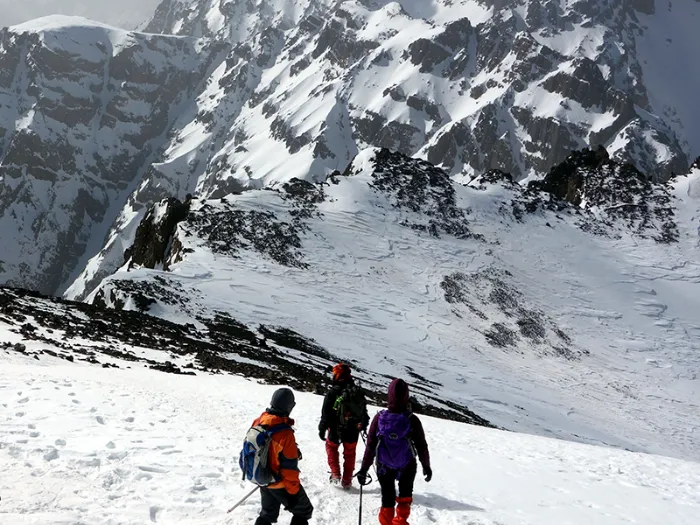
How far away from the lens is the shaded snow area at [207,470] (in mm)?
7762

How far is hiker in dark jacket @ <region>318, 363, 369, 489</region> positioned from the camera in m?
9.25

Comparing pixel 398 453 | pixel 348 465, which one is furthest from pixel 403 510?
pixel 348 465

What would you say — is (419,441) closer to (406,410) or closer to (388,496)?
(406,410)

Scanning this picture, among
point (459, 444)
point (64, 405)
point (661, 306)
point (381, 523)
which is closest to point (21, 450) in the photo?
point (64, 405)

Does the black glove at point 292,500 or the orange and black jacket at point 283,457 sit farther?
the black glove at point 292,500

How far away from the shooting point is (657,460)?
1545 centimetres

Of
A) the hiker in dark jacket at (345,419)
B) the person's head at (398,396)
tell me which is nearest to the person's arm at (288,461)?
the person's head at (398,396)

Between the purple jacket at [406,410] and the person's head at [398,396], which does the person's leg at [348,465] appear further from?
the person's head at [398,396]

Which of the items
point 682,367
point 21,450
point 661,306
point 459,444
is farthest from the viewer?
point 661,306

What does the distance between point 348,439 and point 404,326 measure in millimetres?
36029

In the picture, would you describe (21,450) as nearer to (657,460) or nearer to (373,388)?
(657,460)

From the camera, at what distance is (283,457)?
264 inches

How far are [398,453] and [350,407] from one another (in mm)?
1658

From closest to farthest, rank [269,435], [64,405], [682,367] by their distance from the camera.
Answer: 1. [269,435]
2. [64,405]
3. [682,367]
